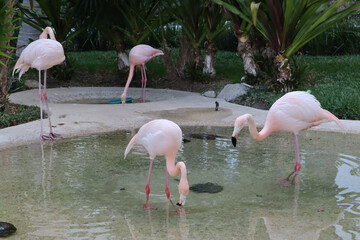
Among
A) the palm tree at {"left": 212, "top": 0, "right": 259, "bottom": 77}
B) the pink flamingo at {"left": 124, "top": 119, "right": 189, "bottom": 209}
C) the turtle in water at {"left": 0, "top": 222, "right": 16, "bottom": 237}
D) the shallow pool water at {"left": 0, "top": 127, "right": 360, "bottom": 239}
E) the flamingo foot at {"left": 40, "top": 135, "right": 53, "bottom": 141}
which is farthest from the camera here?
the palm tree at {"left": 212, "top": 0, "right": 259, "bottom": 77}

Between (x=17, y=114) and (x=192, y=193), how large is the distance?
3.93 meters

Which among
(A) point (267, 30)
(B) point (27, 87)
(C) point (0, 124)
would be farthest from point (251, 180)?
(B) point (27, 87)

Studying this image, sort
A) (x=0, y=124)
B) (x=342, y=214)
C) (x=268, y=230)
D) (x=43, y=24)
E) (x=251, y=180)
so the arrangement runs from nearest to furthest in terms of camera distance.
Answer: (x=268, y=230) < (x=342, y=214) < (x=251, y=180) < (x=0, y=124) < (x=43, y=24)

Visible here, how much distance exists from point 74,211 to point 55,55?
304 centimetres

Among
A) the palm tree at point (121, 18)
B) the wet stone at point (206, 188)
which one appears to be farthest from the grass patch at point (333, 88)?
the wet stone at point (206, 188)

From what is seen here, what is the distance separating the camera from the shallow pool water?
326 centimetres

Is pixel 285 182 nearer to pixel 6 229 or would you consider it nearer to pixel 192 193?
pixel 192 193

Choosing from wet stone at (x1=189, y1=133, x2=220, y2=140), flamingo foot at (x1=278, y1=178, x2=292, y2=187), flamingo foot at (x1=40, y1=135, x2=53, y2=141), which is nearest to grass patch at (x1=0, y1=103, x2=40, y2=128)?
flamingo foot at (x1=40, y1=135, x2=53, y2=141)

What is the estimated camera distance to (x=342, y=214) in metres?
3.49

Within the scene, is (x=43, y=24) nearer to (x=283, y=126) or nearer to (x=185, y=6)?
(x=185, y=6)

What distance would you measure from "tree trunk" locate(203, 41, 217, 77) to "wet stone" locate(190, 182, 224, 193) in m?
6.22

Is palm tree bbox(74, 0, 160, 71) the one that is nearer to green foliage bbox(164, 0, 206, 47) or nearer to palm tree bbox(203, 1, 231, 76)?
green foliage bbox(164, 0, 206, 47)

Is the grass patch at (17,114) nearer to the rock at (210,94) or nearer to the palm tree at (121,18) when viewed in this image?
the palm tree at (121,18)

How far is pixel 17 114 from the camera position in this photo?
7.02 m
